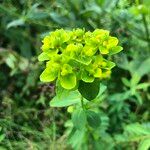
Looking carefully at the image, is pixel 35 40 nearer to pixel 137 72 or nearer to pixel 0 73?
pixel 0 73

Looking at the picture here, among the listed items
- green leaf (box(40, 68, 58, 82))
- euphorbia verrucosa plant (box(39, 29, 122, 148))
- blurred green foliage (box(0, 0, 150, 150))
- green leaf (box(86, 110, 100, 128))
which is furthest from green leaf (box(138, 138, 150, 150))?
green leaf (box(40, 68, 58, 82))


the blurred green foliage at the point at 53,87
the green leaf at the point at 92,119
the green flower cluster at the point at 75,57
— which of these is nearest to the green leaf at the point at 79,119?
→ the green leaf at the point at 92,119

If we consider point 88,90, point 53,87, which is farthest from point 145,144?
point 88,90

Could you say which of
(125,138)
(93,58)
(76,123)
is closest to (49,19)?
(125,138)

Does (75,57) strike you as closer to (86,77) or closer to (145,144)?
(86,77)

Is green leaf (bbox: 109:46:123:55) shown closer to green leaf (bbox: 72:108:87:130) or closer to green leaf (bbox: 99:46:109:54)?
green leaf (bbox: 99:46:109:54)

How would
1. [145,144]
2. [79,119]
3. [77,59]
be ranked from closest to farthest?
[77,59]
[79,119]
[145,144]
